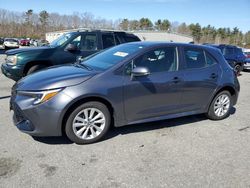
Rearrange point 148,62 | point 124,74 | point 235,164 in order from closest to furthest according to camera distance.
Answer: point 235,164 → point 124,74 → point 148,62

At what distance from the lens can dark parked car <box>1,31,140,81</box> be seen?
8.01 metres

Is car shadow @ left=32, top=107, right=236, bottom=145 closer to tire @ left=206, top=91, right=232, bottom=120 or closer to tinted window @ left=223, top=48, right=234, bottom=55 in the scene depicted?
tire @ left=206, top=91, right=232, bottom=120

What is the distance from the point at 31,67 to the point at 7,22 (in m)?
91.1

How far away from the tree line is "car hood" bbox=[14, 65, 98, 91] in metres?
77.6

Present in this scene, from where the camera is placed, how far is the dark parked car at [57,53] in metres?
8.01

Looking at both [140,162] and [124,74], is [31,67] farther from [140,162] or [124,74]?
[140,162]

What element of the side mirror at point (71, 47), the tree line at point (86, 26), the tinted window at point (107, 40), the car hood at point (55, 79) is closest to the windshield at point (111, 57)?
the car hood at point (55, 79)

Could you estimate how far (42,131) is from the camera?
4137 millimetres

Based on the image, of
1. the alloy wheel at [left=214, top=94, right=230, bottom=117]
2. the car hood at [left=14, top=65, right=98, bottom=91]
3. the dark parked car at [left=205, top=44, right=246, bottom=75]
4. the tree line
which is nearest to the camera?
the car hood at [left=14, top=65, right=98, bottom=91]

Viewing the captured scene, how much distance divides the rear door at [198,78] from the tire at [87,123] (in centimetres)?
165

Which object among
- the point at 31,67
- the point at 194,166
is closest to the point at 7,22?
the point at 31,67

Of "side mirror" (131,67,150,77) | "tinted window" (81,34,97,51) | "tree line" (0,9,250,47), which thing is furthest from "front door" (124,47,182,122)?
"tree line" (0,9,250,47)

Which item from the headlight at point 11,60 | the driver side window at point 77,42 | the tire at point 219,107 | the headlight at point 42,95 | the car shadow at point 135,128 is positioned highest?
the driver side window at point 77,42

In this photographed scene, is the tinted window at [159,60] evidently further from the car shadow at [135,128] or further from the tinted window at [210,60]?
the car shadow at [135,128]
